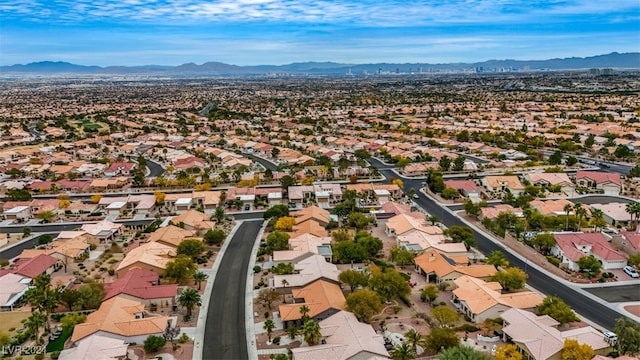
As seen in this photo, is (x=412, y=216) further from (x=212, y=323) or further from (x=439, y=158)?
(x=439, y=158)

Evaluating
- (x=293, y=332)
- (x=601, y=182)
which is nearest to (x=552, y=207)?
(x=601, y=182)

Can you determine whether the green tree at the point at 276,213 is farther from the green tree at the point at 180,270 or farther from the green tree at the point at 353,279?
the green tree at the point at 353,279

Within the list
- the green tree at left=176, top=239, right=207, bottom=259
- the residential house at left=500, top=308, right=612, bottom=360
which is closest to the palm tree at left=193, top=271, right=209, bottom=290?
the green tree at left=176, top=239, right=207, bottom=259

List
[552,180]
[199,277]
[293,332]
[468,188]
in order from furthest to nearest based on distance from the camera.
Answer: [552,180]
[468,188]
[199,277]
[293,332]

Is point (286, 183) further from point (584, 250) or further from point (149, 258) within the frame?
point (584, 250)

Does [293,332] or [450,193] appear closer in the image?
[293,332]

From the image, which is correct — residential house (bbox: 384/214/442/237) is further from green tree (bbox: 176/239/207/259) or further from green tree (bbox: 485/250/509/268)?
green tree (bbox: 176/239/207/259)

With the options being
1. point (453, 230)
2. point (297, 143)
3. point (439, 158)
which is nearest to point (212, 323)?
point (453, 230)

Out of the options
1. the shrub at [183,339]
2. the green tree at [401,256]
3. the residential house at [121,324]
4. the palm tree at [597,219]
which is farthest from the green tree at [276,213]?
the palm tree at [597,219]
